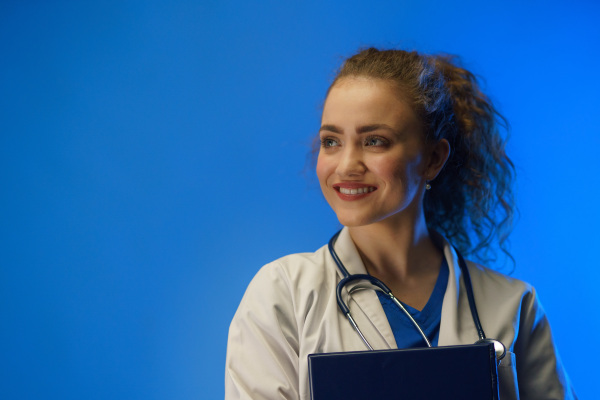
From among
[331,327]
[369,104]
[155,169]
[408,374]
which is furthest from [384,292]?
[155,169]

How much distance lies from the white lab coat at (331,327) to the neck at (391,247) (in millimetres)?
56

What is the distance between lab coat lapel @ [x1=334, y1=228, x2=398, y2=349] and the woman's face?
0.12m

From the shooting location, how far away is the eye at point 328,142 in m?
1.57

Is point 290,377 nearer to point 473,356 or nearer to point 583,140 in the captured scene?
point 473,356

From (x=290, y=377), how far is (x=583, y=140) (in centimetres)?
126

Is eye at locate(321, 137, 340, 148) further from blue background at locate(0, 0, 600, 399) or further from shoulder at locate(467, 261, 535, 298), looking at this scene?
shoulder at locate(467, 261, 535, 298)

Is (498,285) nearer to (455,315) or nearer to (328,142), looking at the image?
(455,315)

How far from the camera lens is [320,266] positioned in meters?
1.60

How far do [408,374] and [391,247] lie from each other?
1.43 ft

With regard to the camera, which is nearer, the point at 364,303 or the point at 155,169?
the point at 364,303

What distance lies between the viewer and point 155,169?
186cm

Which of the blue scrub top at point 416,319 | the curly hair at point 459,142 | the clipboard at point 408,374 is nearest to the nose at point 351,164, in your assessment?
the curly hair at point 459,142

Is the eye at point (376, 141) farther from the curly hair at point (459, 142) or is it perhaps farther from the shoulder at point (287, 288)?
the shoulder at point (287, 288)

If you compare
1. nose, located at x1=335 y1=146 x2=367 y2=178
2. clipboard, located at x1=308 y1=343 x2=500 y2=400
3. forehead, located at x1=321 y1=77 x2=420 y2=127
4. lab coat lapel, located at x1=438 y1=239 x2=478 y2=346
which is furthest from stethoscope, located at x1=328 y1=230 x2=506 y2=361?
forehead, located at x1=321 y1=77 x2=420 y2=127
